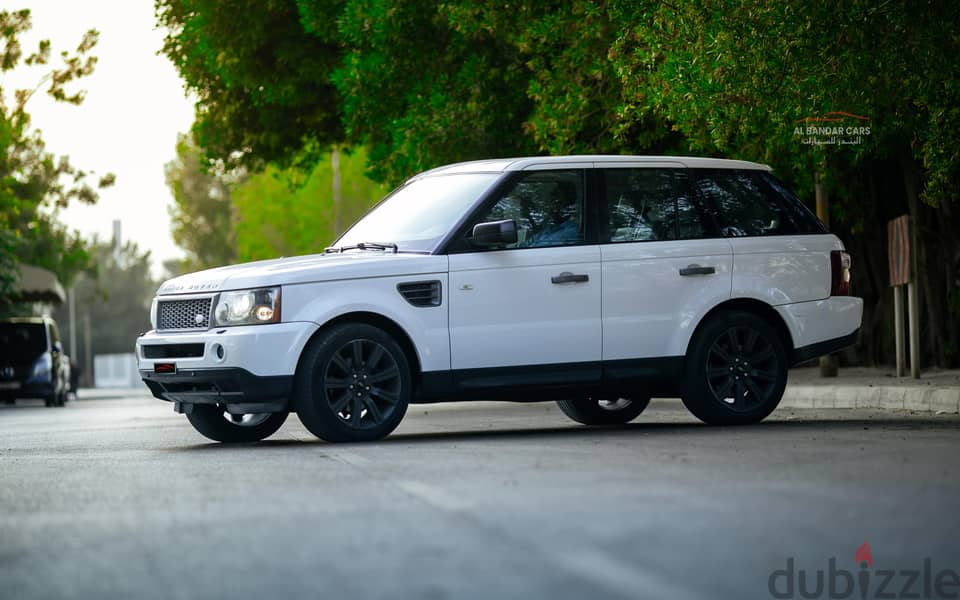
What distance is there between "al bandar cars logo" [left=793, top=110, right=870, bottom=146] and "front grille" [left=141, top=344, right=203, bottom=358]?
7.27 metres

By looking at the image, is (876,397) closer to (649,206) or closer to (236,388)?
(649,206)

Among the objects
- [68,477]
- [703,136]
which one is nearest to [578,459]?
[68,477]

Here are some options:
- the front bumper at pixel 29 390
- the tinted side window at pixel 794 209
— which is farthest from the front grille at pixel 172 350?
the front bumper at pixel 29 390

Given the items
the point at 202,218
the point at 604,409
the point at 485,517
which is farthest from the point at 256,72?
the point at 202,218

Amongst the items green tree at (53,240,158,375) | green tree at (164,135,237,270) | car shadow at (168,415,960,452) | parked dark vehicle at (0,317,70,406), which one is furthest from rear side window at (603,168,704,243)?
green tree at (53,240,158,375)

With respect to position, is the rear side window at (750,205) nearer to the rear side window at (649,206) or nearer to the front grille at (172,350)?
the rear side window at (649,206)

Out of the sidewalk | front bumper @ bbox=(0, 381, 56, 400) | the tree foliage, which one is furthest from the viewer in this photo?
front bumper @ bbox=(0, 381, 56, 400)

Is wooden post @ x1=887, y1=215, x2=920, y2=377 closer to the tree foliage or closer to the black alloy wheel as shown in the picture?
the black alloy wheel

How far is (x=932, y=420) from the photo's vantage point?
1322 centimetres

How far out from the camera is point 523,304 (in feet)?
38.2

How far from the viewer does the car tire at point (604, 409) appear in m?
13.8

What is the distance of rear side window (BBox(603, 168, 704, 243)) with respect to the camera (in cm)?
1211

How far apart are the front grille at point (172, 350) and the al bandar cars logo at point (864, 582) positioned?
21.2 feet

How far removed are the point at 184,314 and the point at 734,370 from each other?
423cm
